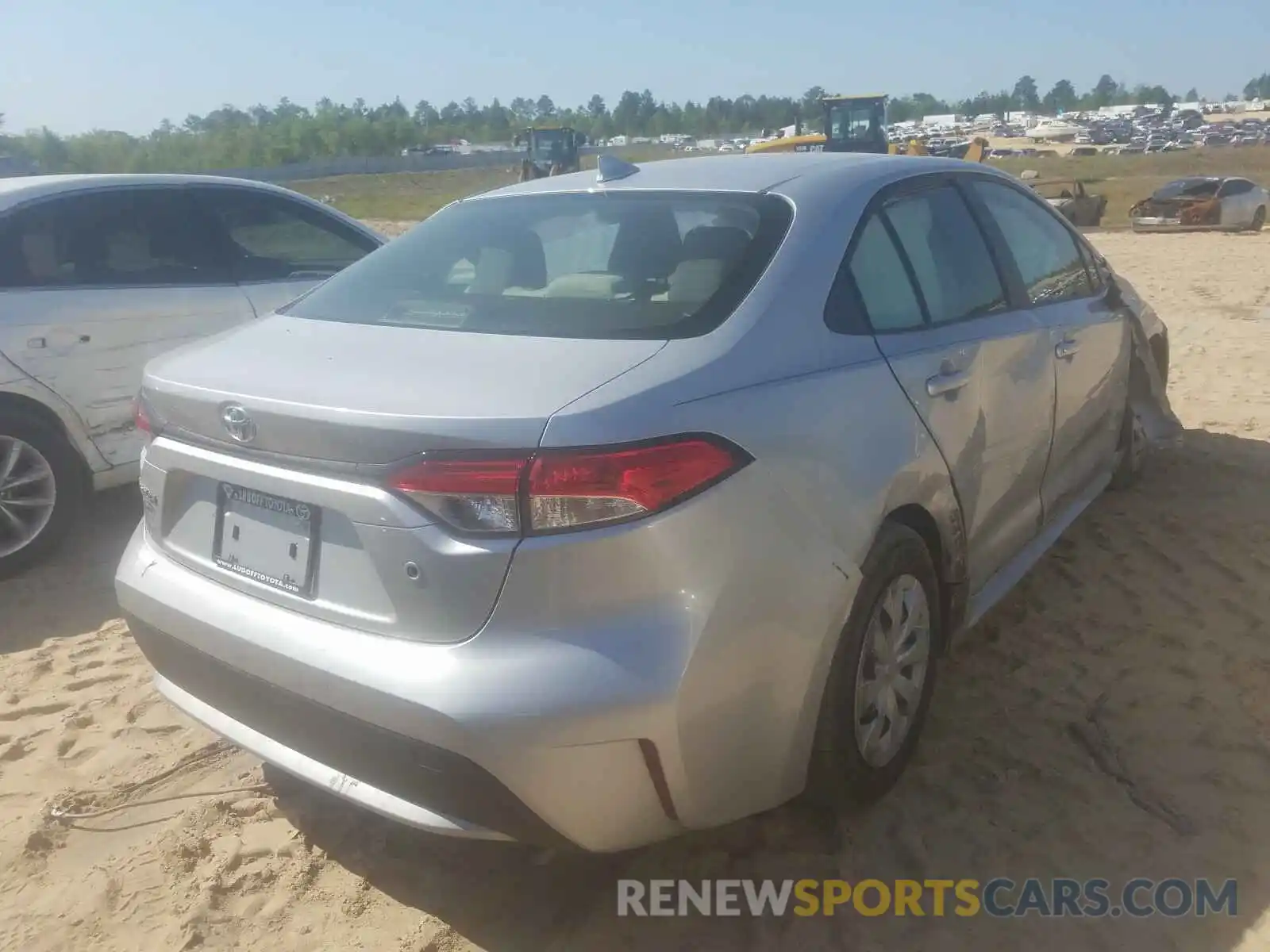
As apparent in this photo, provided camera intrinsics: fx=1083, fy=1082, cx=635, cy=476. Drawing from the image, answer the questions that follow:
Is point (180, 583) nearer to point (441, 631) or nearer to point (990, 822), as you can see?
point (441, 631)

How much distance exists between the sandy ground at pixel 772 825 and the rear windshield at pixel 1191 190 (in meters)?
19.5

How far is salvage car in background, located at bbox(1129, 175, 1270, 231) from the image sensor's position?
2031cm

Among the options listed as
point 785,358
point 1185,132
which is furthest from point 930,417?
point 1185,132

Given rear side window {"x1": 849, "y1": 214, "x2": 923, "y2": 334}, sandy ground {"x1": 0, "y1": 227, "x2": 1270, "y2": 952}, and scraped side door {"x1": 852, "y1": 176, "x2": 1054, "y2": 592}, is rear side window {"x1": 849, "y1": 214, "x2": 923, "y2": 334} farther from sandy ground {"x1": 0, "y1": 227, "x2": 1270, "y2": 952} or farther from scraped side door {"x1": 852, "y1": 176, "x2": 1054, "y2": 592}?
sandy ground {"x1": 0, "y1": 227, "x2": 1270, "y2": 952}

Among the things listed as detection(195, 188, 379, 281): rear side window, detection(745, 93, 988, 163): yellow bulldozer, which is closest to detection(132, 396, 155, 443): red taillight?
detection(195, 188, 379, 281): rear side window

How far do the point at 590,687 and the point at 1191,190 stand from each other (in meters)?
22.7

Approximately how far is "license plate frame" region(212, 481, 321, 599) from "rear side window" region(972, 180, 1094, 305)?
8.50 feet

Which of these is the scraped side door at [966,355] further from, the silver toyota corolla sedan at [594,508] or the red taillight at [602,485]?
the red taillight at [602,485]

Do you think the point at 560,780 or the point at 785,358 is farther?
the point at 785,358

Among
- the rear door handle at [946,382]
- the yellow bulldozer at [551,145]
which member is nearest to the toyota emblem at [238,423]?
the rear door handle at [946,382]

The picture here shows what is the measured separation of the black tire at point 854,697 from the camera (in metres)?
2.49

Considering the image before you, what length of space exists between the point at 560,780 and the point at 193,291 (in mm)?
4061

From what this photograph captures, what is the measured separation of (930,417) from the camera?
286 centimetres

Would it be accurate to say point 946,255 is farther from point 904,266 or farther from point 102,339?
point 102,339
